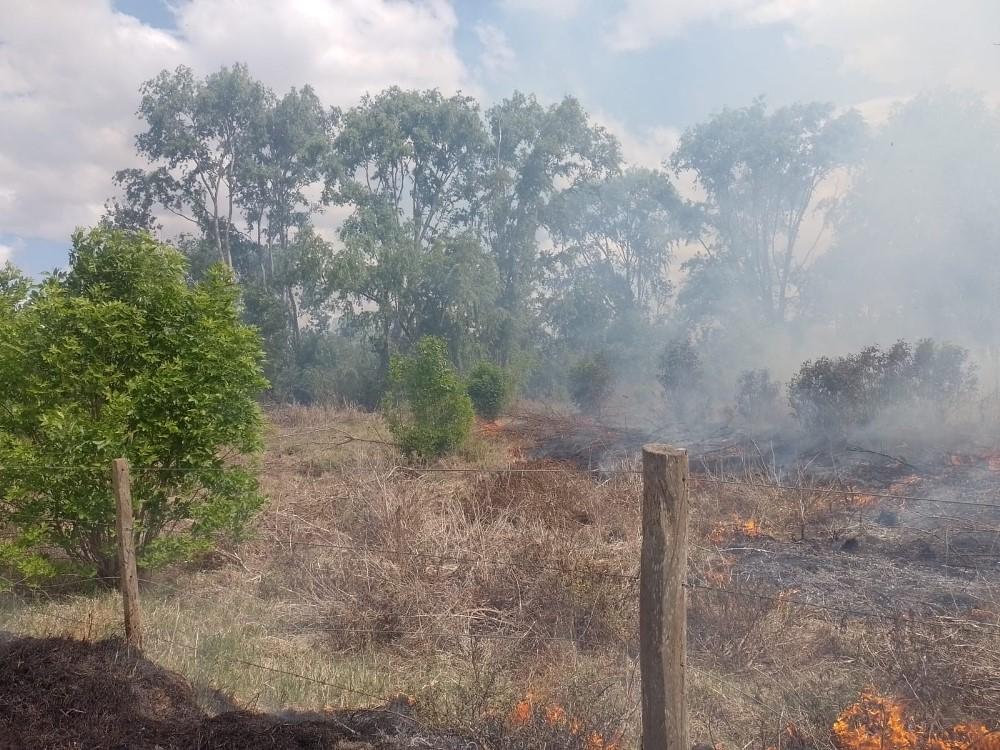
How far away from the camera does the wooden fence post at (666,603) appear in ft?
10.0

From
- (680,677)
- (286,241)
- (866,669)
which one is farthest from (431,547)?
(286,241)

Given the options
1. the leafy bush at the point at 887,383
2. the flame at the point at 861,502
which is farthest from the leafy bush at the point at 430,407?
the flame at the point at 861,502

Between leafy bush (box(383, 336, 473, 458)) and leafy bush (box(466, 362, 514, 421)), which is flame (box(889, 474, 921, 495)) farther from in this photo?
leafy bush (box(466, 362, 514, 421))

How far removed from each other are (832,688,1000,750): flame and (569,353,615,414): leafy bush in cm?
1958

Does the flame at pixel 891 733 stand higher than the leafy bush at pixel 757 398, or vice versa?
the leafy bush at pixel 757 398

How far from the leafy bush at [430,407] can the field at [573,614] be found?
4.45m

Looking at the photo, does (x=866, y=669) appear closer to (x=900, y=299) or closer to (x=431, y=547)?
(x=431, y=547)

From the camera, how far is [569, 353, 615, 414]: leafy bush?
77.4ft

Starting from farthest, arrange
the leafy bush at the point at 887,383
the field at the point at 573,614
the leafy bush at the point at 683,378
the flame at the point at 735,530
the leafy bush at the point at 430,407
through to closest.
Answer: the leafy bush at the point at 683,378, the leafy bush at the point at 887,383, the leafy bush at the point at 430,407, the flame at the point at 735,530, the field at the point at 573,614

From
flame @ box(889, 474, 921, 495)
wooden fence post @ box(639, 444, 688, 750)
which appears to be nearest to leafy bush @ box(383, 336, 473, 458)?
flame @ box(889, 474, 921, 495)

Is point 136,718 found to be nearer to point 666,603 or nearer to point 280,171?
point 666,603

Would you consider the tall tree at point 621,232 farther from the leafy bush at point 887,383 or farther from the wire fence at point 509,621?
the wire fence at point 509,621

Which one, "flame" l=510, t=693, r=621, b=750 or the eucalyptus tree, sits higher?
the eucalyptus tree

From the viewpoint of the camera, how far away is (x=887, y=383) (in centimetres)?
1509
